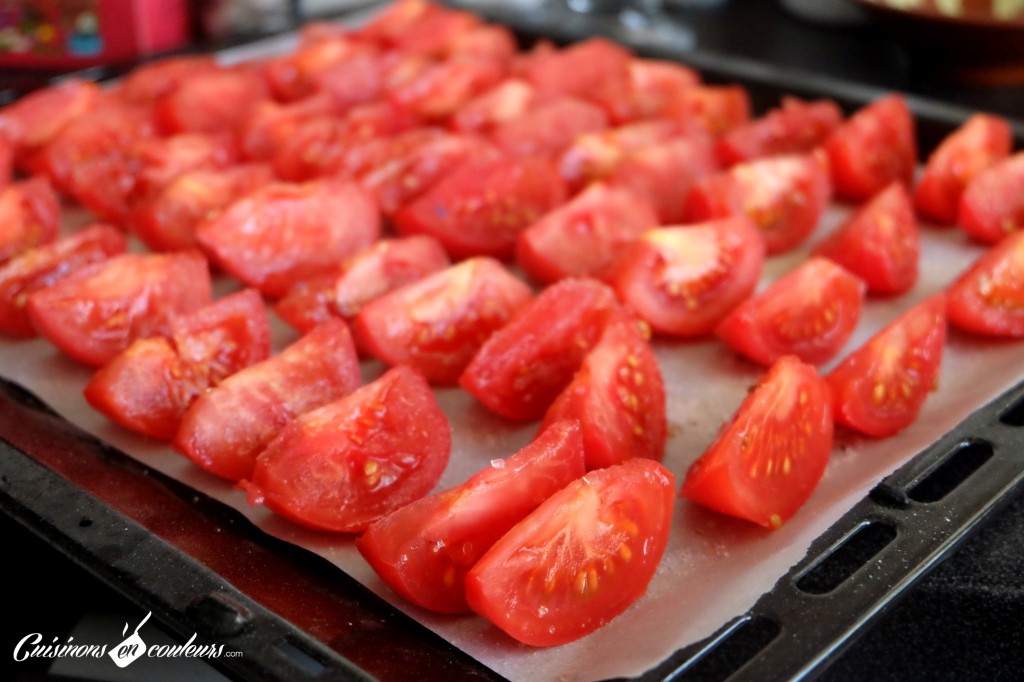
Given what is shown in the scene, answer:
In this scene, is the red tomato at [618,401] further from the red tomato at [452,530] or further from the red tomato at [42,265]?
the red tomato at [42,265]

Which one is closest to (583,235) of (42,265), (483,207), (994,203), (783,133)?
(483,207)

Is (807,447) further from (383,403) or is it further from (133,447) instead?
(133,447)

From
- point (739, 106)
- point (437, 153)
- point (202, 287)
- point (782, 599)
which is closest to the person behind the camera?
point (782, 599)

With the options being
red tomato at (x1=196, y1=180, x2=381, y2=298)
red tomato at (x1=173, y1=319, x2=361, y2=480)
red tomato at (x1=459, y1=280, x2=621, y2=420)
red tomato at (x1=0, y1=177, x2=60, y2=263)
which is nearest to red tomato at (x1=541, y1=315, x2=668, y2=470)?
red tomato at (x1=459, y1=280, x2=621, y2=420)

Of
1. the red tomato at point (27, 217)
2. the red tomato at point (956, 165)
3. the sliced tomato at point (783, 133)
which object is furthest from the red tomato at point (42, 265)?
the red tomato at point (956, 165)

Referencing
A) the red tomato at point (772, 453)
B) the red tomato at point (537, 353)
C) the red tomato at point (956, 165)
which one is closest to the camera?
the red tomato at point (772, 453)

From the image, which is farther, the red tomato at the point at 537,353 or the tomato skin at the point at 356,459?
the red tomato at the point at 537,353

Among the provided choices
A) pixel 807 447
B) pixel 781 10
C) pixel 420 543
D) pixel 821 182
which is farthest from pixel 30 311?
pixel 781 10
